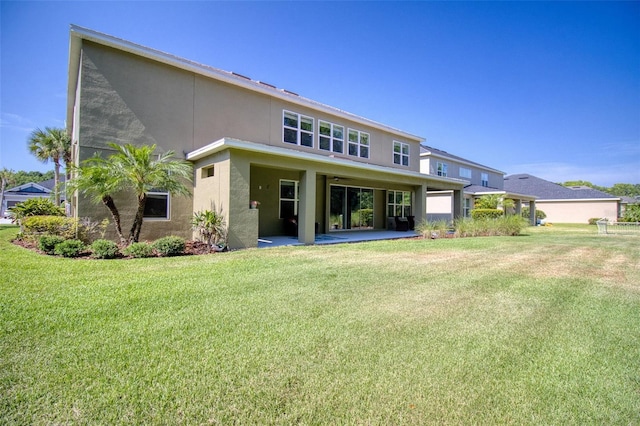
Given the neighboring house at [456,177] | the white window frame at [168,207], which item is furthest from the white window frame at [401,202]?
the white window frame at [168,207]

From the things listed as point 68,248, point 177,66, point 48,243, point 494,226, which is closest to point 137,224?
point 68,248

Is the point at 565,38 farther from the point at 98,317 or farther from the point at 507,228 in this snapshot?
the point at 98,317

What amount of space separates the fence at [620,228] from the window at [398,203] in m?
10.7

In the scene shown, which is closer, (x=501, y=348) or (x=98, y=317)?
(x=501, y=348)

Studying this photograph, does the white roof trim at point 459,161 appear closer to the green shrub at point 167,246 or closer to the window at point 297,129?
the window at point 297,129

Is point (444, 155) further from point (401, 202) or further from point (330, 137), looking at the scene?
point (330, 137)

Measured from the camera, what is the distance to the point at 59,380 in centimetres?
253

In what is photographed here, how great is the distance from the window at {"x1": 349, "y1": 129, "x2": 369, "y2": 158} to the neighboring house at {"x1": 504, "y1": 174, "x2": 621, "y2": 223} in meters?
29.4

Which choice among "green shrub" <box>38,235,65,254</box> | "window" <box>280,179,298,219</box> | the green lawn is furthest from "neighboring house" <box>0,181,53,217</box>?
the green lawn

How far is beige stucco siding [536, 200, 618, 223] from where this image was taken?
1299 inches

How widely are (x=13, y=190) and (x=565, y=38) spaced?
54.3 meters

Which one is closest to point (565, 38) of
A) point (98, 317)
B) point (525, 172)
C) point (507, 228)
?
point (507, 228)

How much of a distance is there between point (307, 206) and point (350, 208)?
6819 millimetres

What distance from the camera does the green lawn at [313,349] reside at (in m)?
2.28
